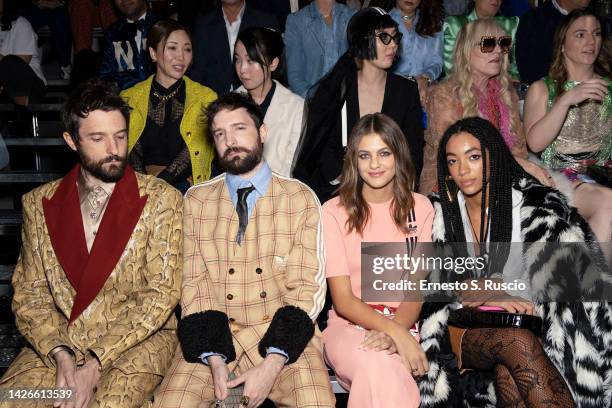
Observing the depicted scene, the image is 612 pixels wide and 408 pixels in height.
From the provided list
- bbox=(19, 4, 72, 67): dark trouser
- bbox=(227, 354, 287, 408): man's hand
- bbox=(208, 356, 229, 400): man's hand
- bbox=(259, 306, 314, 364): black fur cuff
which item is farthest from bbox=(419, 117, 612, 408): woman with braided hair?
bbox=(19, 4, 72, 67): dark trouser

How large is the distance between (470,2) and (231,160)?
4.08 metres

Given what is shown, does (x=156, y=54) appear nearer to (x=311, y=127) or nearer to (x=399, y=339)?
(x=311, y=127)

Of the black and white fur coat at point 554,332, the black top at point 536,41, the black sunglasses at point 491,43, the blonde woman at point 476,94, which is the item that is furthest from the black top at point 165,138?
the black top at point 536,41

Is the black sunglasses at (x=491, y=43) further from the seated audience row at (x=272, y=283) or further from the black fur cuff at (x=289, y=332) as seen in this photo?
the black fur cuff at (x=289, y=332)

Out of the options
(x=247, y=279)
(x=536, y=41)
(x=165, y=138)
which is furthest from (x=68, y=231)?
(x=536, y=41)

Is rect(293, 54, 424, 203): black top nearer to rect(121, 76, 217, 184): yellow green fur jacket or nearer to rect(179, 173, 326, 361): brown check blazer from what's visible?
rect(121, 76, 217, 184): yellow green fur jacket

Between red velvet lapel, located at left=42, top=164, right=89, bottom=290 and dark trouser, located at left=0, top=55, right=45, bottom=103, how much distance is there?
3.05 metres

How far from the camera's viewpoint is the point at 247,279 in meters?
3.49

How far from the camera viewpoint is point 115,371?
3197mm

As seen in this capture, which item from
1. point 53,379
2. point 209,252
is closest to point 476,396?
point 209,252

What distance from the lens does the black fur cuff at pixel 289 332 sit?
10.7 feet

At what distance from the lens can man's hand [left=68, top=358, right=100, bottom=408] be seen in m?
3.15

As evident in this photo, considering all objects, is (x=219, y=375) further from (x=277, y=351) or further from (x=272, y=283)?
(x=272, y=283)

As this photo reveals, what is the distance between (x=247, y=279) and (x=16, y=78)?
12.0 feet
